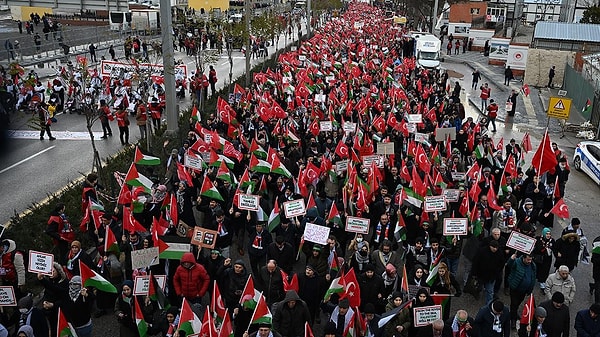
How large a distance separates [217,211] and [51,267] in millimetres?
2972

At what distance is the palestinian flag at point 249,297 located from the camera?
25.6 feet

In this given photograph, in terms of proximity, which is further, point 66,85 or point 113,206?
point 66,85

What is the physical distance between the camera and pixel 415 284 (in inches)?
349

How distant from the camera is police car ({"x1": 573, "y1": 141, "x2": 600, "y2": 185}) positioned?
58.3ft

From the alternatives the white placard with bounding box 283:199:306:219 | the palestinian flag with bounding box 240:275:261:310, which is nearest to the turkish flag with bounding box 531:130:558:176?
the white placard with bounding box 283:199:306:219

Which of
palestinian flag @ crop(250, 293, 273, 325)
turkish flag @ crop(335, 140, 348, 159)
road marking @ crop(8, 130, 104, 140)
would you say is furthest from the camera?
road marking @ crop(8, 130, 104, 140)

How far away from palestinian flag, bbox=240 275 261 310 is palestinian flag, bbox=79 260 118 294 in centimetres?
195

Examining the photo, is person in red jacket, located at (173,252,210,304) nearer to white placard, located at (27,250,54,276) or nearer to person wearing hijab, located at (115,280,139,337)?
person wearing hijab, located at (115,280,139,337)

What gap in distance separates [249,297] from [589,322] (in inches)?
177

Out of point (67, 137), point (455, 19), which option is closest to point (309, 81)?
point (67, 137)

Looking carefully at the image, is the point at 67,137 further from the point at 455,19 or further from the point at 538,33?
the point at 455,19

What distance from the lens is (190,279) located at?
848 cm

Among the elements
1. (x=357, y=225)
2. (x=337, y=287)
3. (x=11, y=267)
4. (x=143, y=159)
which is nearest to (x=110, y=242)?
(x=11, y=267)

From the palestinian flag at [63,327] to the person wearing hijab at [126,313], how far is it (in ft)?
2.23
